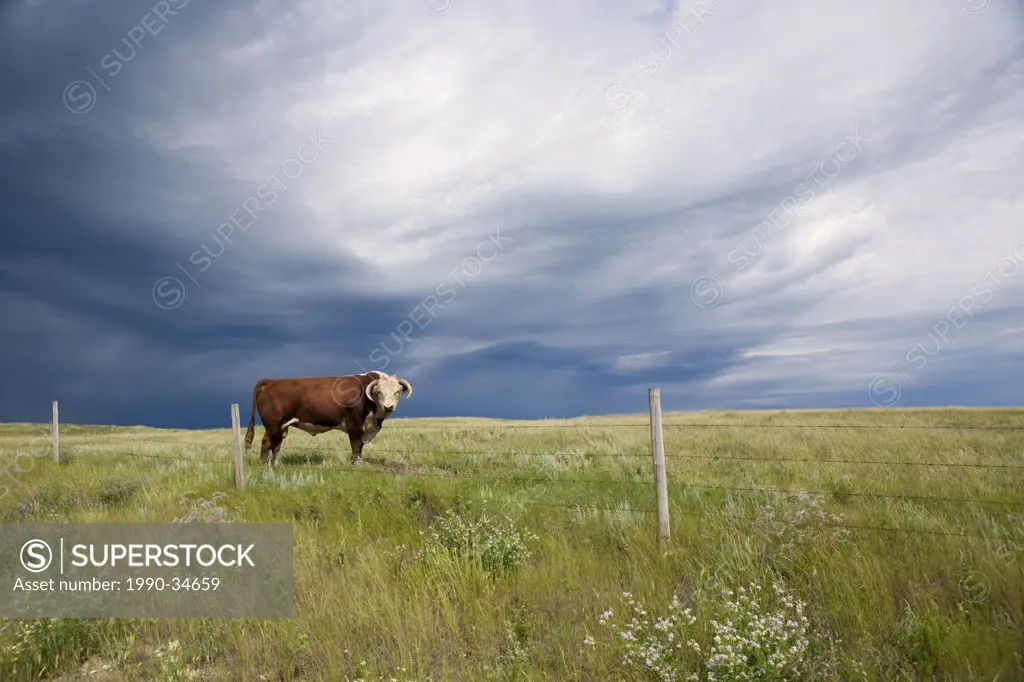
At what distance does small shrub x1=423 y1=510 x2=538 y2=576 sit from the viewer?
5895 mm

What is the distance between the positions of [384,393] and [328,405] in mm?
1491

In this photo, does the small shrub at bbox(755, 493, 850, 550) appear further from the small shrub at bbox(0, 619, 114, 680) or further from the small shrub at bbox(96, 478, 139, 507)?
the small shrub at bbox(96, 478, 139, 507)

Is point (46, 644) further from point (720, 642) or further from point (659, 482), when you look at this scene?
point (659, 482)

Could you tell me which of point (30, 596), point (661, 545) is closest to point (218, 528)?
point (30, 596)

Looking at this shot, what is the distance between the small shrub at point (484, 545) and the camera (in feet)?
19.3

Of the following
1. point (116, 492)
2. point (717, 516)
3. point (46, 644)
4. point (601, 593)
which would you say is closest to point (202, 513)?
point (46, 644)

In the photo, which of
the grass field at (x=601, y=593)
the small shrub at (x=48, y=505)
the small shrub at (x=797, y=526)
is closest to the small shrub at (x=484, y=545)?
the grass field at (x=601, y=593)

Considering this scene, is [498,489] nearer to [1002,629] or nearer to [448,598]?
[448,598]

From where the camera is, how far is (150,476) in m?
12.3

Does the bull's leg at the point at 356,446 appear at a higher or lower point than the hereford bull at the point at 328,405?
lower

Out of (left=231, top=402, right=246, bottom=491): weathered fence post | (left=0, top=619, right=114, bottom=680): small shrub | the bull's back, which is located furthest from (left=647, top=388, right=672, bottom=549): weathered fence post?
the bull's back

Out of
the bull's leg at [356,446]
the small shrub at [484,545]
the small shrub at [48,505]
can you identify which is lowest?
the small shrub at [484,545]

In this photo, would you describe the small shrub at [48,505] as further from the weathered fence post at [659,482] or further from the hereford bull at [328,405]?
the weathered fence post at [659,482]

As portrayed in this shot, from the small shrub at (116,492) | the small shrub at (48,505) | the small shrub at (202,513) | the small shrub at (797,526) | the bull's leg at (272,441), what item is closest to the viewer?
the small shrub at (797,526)
